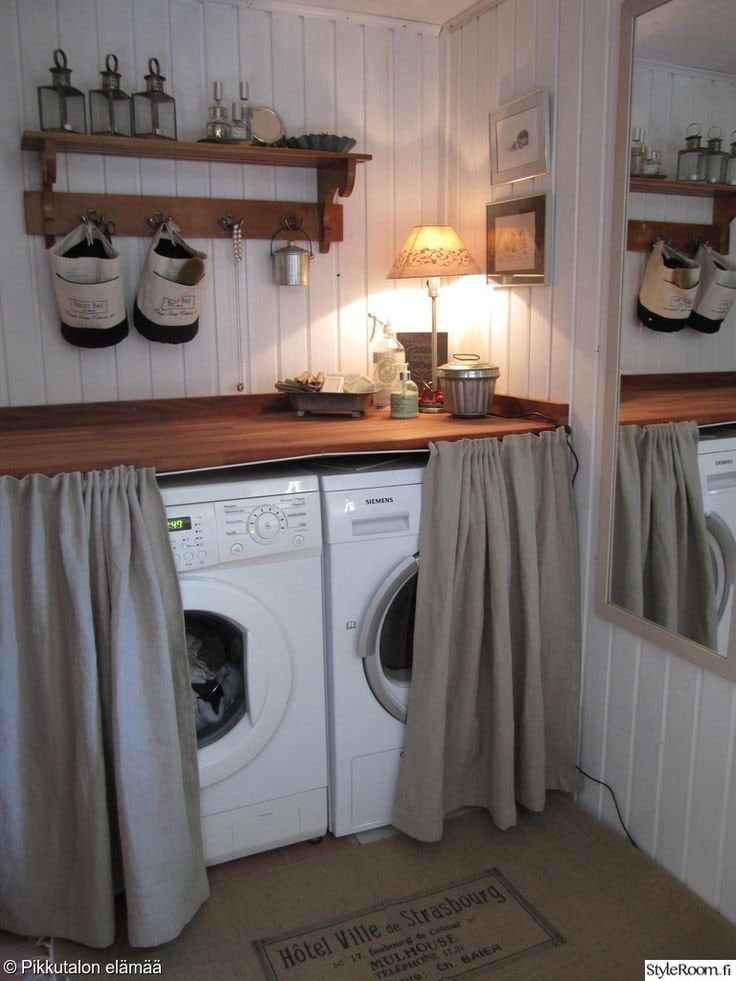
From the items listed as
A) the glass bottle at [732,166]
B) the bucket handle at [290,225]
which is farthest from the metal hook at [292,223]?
the glass bottle at [732,166]

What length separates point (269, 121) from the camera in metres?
2.41

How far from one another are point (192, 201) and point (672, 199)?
1332mm

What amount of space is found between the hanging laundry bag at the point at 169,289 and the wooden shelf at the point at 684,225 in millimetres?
1161

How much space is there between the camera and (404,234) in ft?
9.05

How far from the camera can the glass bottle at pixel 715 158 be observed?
1.66 meters

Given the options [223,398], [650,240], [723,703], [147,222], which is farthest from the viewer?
[223,398]

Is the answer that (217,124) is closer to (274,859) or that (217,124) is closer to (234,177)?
(234,177)

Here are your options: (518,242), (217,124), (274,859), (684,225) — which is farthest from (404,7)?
(274,859)

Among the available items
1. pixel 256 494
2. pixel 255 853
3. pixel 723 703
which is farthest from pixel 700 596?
pixel 255 853

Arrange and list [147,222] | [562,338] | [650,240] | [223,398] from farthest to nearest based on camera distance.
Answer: [223,398]
[147,222]
[562,338]
[650,240]

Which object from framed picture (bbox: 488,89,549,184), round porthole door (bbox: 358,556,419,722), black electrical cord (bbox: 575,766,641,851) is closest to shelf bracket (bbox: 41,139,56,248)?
framed picture (bbox: 488,89,549,184)

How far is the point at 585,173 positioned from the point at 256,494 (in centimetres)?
115

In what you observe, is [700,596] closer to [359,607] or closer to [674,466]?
[674,466]

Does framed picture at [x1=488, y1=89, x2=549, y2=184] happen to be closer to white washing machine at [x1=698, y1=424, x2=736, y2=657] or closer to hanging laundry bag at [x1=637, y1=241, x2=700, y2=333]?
hanging laundry bag at [x1=637, y1=241, x2=700, y2=333]
